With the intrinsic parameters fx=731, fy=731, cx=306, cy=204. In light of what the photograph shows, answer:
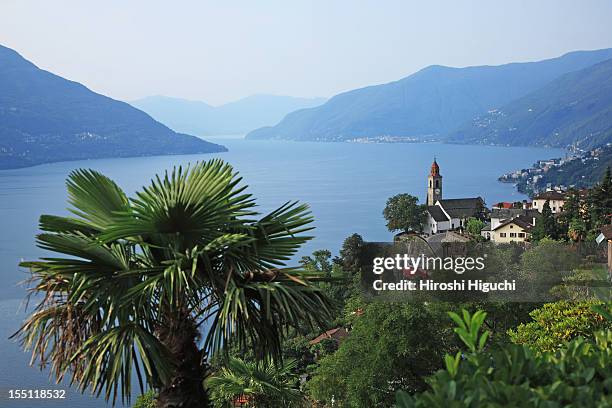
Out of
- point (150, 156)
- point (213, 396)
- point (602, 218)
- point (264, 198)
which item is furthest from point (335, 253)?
point (150, 156)

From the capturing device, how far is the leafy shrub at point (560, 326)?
622 cm

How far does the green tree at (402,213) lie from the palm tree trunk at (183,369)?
48.8 metres

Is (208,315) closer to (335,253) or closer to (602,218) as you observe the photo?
(602,218)

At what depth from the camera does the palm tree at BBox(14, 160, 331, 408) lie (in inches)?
132

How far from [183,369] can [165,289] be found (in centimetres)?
43

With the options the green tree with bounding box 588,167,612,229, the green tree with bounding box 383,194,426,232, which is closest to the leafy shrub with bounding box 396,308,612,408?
the green tree with bounding box 588,167,612,229

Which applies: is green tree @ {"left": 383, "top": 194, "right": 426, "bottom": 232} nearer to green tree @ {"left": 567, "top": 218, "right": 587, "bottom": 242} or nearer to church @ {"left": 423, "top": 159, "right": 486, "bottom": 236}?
church @ {"left": 423, "top": 159, "right": 486, "bottom": 236}

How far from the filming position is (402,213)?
52094 mm

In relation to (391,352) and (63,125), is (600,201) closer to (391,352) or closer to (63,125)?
(391,352)

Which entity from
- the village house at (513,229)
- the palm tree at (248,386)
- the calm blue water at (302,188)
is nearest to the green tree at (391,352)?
the palm tree at (248,386)

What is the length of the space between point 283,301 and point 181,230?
2.02 ft

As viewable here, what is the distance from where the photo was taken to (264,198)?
2862 inches

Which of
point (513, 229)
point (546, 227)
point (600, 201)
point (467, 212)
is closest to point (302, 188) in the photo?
point (467, 212)

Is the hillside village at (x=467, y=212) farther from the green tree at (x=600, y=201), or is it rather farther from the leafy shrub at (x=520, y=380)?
the leafy shrub at (x=520, y=380)
